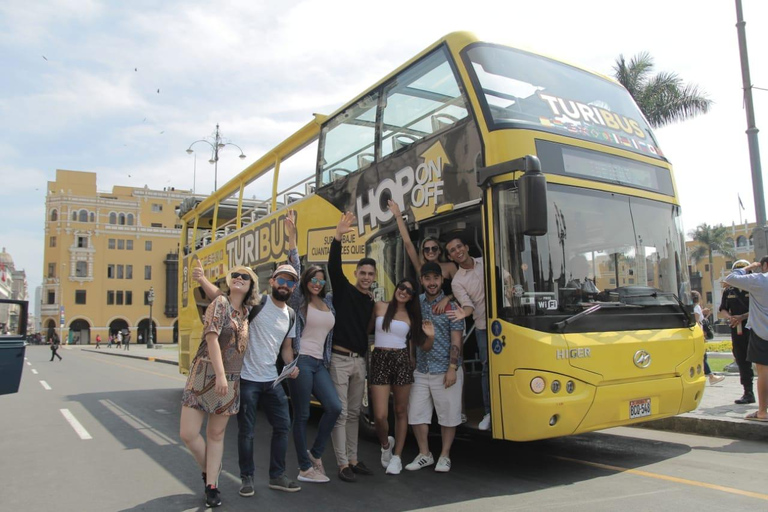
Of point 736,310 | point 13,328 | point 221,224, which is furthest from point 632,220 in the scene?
point 221,224

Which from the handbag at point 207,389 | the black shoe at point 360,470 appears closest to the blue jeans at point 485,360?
the black shoe at point 360,470

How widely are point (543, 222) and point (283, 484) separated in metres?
3.14

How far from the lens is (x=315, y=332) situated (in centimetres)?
547

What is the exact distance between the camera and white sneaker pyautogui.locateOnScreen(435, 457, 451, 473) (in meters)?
5.70

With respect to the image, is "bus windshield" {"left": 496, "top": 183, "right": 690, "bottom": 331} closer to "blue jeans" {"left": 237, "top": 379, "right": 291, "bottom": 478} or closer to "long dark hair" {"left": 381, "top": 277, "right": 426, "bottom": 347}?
"long dark hair" {"left": 381, "top": 277, "right": 426, "bottom": 347}

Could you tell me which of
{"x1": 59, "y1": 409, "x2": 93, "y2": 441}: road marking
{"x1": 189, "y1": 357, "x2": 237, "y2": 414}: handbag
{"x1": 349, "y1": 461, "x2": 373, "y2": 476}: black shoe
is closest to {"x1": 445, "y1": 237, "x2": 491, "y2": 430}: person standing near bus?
{"x1": 349, "y1": 461, "x2": 373, "y2": 476}: black shoe

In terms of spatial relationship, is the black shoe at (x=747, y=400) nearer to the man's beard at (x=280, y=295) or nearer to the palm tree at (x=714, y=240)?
the man's beard at (x=280, y=295)

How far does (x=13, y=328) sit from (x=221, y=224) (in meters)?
4.76

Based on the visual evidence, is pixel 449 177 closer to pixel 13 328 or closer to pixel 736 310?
pixel 736 310

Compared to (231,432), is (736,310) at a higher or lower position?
higher

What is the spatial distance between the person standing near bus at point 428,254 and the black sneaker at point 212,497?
2481mm

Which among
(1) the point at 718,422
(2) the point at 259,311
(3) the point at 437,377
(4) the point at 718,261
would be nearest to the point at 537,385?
(3) the point at 437,377

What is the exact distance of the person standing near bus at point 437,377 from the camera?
18.6 feet

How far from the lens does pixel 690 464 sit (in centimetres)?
592
